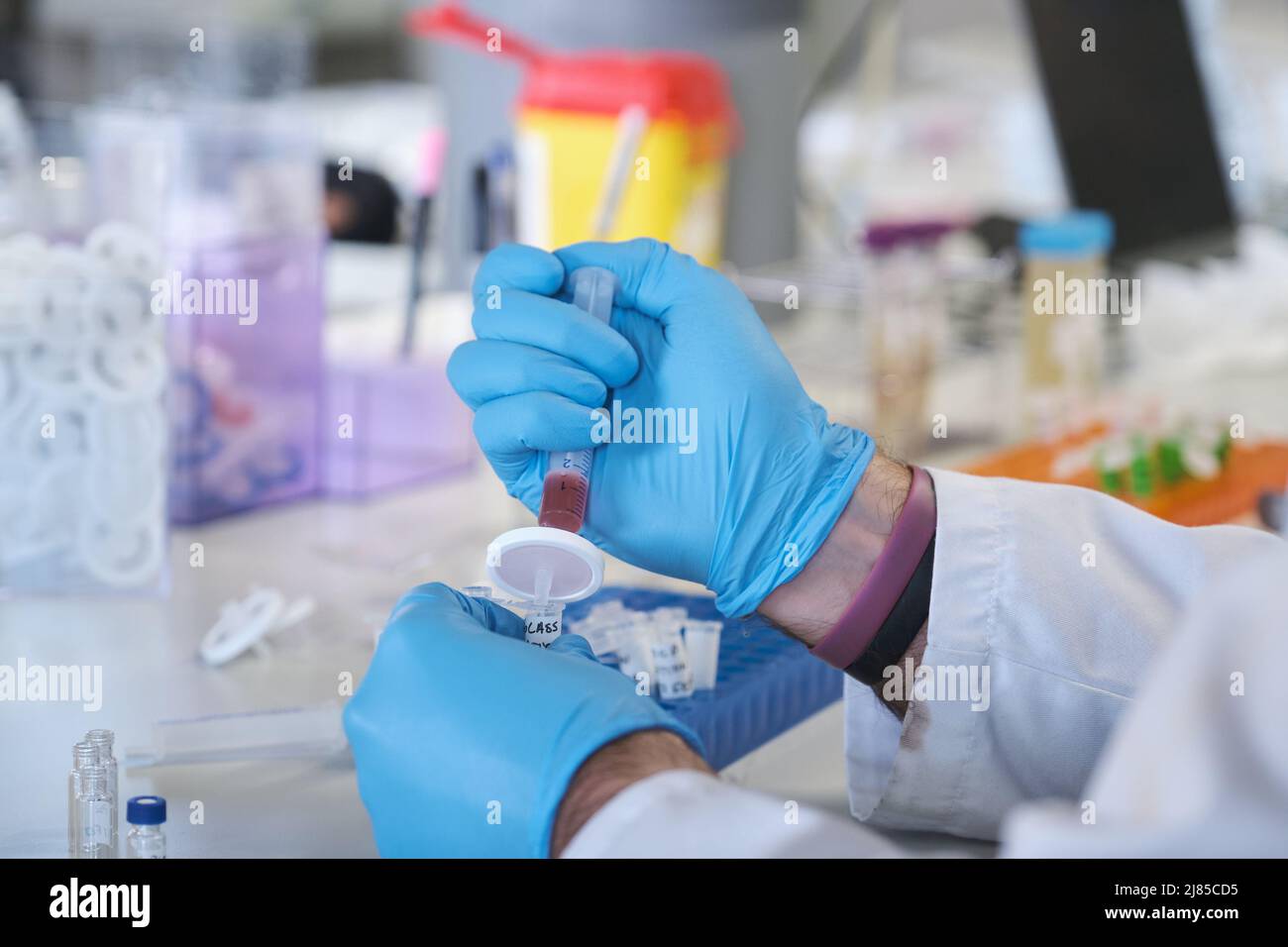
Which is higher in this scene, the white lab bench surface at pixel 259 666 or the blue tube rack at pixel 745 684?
the blue tube rack at pixel 745 684

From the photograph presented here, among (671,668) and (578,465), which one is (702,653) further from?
(578,465)

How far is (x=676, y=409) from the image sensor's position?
79 centimetres

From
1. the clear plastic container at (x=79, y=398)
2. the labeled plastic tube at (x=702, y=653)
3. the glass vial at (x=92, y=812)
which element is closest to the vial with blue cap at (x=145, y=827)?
the glass vial at (x=92, y=812)

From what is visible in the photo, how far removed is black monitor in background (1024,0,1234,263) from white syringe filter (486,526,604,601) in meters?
1.59

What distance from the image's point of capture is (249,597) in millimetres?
1049

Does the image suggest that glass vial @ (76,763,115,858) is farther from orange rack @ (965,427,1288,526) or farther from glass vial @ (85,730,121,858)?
orange rack @ (965,427,1288,526)

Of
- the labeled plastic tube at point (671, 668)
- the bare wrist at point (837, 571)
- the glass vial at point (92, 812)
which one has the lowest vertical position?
the glass vial at point (92, 812)

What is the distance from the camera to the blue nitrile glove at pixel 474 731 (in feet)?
1.88

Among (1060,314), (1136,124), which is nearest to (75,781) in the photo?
(1060,314)

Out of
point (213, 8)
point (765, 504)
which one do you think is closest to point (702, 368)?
point (765, 504)

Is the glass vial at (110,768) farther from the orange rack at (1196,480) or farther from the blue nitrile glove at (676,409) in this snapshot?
the orange rack at (1196,480)

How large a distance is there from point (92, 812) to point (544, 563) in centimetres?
27
